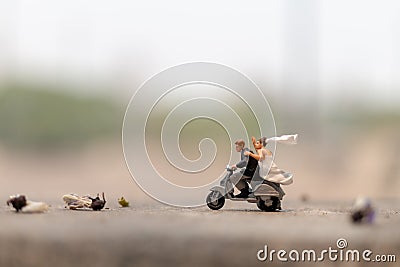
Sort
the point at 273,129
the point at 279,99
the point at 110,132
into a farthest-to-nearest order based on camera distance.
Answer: the point at 110,132 → the point at 279,99 → the point at 273,129

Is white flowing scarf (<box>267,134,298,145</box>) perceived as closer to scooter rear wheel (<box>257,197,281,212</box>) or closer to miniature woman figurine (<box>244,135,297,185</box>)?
miniature woman figurine (<box>244,135,297,185</box>)

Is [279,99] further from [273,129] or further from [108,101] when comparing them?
[273,129]

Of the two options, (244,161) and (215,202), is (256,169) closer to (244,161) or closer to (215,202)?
(244,161)

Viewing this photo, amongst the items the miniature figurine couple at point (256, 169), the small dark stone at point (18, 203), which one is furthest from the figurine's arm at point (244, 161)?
the small dark stone at point (18, 203)

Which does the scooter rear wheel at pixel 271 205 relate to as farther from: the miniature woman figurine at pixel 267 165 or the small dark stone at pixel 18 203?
the small dark stone at pixel 18 203

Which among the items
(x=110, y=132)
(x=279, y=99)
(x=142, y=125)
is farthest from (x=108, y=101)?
(x=142, y=125)

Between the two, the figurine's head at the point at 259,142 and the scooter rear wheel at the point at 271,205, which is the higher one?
the figurine's head at the point at 259,142

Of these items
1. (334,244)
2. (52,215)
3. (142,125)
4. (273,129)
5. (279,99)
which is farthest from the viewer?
(279,99)
